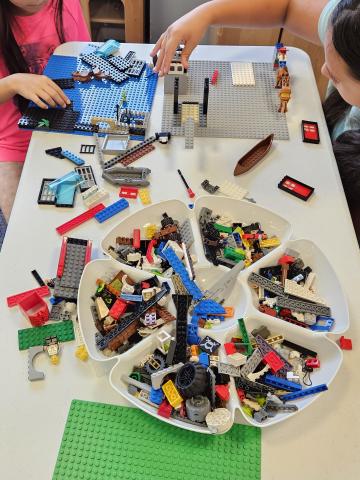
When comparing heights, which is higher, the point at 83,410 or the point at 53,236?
the point at 53,236

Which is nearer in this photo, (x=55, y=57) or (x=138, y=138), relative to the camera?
(x=138, y=138)

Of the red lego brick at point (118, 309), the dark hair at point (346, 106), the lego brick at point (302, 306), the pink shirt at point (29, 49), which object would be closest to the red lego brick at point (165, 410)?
the red lego brick at point (118, 309)

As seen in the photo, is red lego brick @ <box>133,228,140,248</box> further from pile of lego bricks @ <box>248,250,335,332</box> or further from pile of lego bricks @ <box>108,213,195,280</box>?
pile of lego bricks @ <box>248,250,335,332</box>

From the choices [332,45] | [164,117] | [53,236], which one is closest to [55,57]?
[164,117]

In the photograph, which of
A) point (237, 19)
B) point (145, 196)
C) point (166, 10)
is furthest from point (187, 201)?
point (166, 10)

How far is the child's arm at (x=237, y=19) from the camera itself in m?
1.35

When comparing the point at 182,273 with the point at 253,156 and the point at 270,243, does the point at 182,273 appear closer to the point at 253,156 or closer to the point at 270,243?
the point at 270,243

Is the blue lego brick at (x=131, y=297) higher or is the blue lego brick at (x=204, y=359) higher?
the blue lego brick at (x=131, y=297)

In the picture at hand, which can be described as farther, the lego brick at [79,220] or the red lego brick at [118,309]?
the lego brick at [79,220]

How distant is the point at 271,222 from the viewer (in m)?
1.10

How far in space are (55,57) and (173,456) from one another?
138cm

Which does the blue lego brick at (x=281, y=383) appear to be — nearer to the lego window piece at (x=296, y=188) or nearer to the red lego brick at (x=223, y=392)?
the red lego brick at (x=223, y=392)

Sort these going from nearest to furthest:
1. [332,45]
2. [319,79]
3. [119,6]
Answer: [332,45]
[319,79]
[119,6]

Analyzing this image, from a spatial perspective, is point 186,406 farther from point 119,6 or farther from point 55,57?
point 119,6
